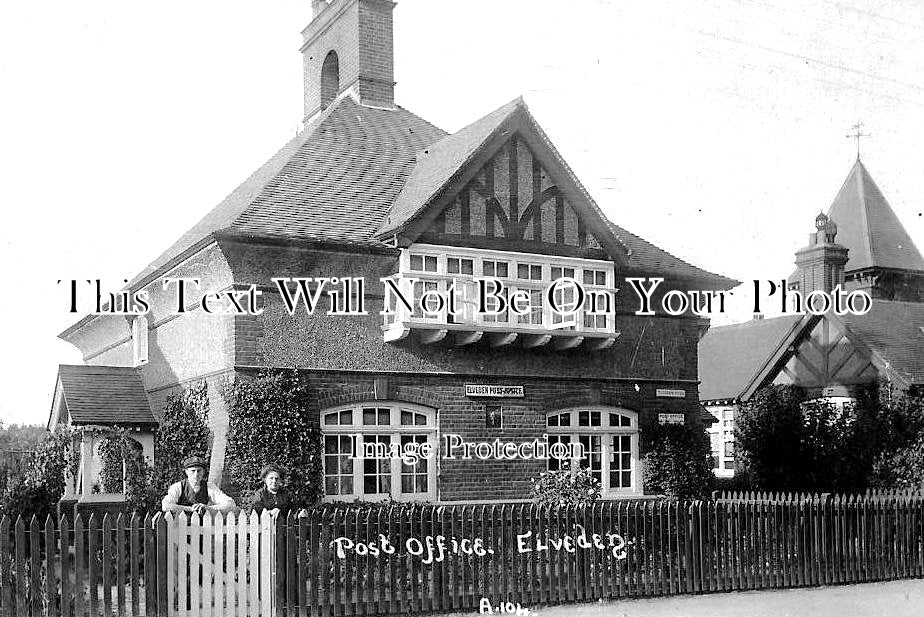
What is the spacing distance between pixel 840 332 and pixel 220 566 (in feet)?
87.9

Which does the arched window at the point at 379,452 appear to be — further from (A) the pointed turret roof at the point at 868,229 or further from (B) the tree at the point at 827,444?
(A) the pointed turret roof at the point at 868,229

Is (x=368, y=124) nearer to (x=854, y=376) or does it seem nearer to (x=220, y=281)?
(x=220, y=281)

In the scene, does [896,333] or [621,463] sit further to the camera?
[896,333]

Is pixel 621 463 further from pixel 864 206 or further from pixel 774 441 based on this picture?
pixel 864 206

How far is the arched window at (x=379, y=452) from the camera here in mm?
18891

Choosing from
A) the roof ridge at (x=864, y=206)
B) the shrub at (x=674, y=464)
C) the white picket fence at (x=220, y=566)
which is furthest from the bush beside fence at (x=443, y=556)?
the roof ridge at (x=864, y=206)

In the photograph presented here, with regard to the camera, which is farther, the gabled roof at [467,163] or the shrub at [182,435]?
the gabled roof at [467,163]

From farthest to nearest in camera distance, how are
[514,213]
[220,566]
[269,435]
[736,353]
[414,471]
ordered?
[736,353], [514,213], [414,471], [269,435], [220,566]

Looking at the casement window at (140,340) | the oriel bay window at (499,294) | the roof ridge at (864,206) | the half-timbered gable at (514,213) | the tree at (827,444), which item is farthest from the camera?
the roof ridge at (864,206)

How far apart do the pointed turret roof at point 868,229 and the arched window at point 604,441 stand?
26524mm

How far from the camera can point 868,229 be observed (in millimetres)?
45781

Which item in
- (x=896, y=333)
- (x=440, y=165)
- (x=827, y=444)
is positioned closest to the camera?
(x=440, y=165)

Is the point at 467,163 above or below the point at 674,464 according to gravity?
above

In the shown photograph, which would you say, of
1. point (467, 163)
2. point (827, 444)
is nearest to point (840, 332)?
point (827, 444)
